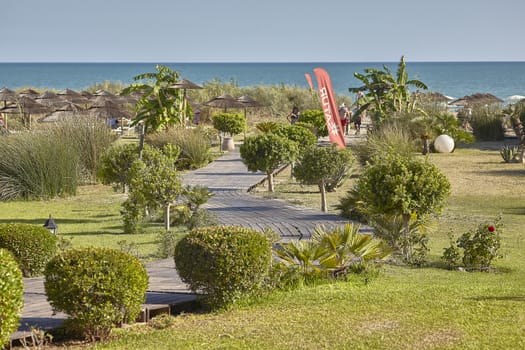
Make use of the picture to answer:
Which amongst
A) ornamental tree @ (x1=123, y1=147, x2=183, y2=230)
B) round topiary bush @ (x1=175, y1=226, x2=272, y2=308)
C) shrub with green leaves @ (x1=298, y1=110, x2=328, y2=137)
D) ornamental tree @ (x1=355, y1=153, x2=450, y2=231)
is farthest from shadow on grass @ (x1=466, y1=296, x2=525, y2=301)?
shrub with green leaves @ (x1=298, y1=110, x2=328, y2=137)

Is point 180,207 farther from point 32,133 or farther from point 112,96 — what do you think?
point 112,96

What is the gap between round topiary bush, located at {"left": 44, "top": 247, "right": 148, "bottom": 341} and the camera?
7.10 meters

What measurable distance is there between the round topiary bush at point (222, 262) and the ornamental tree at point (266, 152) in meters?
10.5

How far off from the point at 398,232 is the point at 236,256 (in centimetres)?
455

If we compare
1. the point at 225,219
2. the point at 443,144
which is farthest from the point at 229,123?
the point at 225,219

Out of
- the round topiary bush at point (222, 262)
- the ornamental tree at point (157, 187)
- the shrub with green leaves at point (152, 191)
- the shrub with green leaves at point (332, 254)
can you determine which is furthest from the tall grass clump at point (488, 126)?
the round topiary bush at point (222, 262)

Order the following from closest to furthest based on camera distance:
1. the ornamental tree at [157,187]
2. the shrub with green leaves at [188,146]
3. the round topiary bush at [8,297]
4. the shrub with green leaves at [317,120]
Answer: the round topiary bush at [8,297]
the ornamental tree at [157,187]
the shrub with green leaves at [188,146]
the shrub with green leaves at [317,120]

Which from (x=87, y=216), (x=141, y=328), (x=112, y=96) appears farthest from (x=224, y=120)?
(x=141, y=328)

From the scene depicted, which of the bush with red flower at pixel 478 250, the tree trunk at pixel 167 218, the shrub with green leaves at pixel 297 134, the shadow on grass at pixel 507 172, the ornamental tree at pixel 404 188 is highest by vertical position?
the shrub with green leaves at pixel 297 134

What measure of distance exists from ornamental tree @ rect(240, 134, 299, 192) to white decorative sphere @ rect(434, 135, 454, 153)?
11642 mm

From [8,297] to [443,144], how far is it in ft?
80.6

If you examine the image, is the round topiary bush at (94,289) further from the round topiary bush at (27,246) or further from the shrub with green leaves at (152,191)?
the shrub with green leaves at (152,191)

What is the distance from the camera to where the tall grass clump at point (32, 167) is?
1866 centimetres

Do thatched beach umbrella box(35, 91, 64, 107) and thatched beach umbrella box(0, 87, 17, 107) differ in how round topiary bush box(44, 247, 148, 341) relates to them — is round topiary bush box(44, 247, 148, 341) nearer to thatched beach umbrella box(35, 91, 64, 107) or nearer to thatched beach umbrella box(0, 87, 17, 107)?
thatched beach umbrella box(35, 91, 64, 107)
